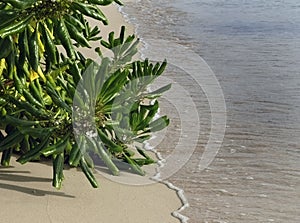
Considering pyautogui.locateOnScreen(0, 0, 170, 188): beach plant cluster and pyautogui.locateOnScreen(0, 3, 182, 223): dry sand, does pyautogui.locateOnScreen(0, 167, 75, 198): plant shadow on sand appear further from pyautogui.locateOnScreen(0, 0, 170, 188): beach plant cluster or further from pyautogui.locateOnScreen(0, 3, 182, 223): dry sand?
pyautogui.locateOnScreen(0, 0, 170, 188): beach plant cluster

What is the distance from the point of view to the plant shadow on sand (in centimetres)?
271

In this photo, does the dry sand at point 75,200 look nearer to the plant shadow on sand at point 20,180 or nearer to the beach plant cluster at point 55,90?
the plant shadow on sand at point 20,180

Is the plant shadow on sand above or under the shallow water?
under

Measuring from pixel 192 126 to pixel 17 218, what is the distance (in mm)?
2073

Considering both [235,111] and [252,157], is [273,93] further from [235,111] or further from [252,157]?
[252,157]

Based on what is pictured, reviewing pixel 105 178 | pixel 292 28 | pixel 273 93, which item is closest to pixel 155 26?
pixel 292 28

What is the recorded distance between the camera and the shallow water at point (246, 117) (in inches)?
121

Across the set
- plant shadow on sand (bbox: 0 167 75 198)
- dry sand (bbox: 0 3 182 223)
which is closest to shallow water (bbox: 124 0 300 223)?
dry sand (bbox: 0 3 182 223)

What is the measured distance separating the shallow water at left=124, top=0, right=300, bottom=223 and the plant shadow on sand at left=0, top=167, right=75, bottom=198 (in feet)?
2.30

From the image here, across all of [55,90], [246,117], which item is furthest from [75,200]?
[246,117]

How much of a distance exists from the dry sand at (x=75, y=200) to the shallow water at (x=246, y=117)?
0.20 m

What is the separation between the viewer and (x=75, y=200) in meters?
2.70

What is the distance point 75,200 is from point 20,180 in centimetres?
31

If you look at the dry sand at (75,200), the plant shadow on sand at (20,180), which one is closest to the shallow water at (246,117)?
the dry sand at (75,200)
